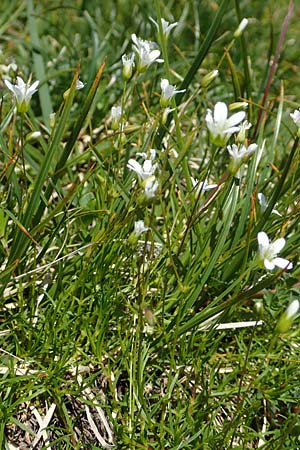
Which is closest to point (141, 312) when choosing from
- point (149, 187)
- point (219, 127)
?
point (149, 187)

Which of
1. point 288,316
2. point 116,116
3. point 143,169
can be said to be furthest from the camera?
point 116,116

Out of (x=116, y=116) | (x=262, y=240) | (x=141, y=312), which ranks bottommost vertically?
(x=141, y=312)

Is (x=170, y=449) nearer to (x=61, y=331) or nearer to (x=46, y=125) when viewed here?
(x=61, y=331)

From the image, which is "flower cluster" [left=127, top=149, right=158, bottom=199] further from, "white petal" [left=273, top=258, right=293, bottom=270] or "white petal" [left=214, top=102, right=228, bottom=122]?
"white petal" [left=273, top=258, right=293, bottom=270]

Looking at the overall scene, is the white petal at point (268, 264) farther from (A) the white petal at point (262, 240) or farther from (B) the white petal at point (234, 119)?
(B) the white petal at point (234, 119)

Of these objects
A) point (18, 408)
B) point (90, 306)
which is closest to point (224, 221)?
point (90, 306)

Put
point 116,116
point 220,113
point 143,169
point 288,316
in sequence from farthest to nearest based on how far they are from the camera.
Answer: point 116,116
point 143,169
point 220,113
point 288,316

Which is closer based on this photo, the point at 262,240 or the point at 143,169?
the point at 262,240

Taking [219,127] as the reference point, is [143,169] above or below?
below

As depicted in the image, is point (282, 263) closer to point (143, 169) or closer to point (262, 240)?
point (262, 240)
